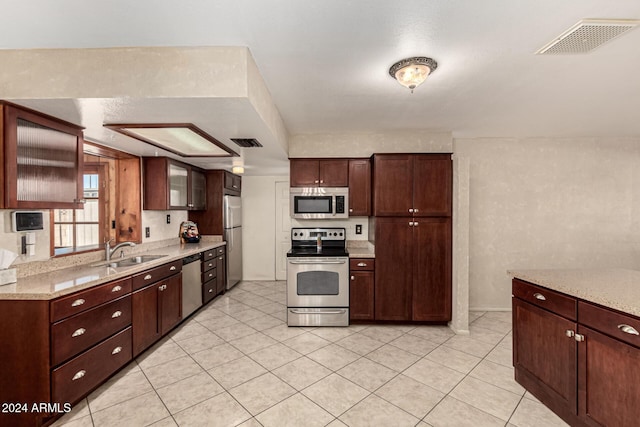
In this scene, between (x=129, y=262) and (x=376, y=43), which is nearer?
(x=376, y=43)

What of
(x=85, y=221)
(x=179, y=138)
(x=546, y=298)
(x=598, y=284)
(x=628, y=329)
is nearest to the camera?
(x=628, y=329)

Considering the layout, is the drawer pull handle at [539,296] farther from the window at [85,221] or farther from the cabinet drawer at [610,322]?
the window at [85,221]

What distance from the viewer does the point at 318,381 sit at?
2.26 metres

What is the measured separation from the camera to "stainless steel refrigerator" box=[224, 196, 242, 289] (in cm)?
468

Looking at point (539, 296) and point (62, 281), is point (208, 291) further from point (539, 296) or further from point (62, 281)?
point (539, 296)

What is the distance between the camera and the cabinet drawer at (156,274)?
2.54 meters

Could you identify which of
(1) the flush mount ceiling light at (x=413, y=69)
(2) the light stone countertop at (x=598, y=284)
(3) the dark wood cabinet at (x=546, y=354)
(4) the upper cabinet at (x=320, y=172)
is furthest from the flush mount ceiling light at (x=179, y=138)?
(3) the dark wood cabinet at (x=546, y=354)

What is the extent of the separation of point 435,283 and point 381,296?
26.2 inches

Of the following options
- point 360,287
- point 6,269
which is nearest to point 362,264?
point 360,287

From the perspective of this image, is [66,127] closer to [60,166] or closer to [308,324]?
[60,166]

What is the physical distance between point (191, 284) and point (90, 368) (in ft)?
5.07

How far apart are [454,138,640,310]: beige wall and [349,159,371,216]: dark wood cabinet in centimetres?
138

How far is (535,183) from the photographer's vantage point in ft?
12.6

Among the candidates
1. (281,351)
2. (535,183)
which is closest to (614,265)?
(535,183)
